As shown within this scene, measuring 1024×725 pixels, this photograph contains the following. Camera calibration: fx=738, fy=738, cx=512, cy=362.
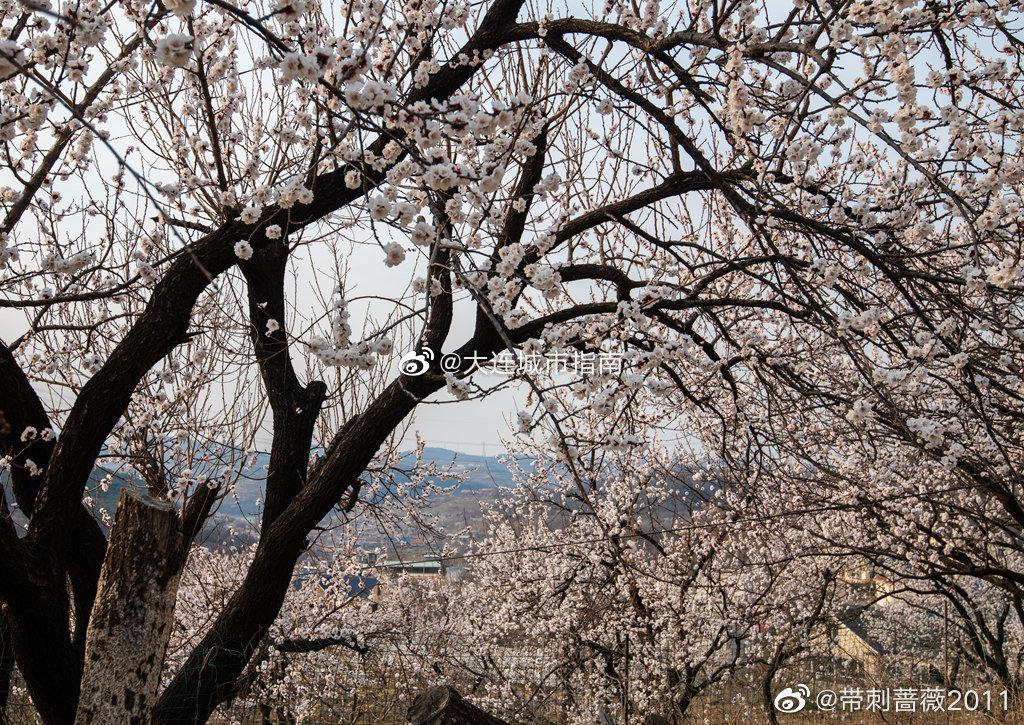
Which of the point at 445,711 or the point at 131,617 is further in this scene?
the point at 445,711

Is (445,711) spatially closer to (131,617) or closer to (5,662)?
(131,617)

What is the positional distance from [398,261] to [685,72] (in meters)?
1.72

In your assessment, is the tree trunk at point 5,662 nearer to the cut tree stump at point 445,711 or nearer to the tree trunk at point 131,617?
the tree trunk at point 131,617

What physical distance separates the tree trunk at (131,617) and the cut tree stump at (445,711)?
3.58 ft

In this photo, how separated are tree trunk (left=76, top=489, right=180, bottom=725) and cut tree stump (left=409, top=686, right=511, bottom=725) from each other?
Answer: 1.09m

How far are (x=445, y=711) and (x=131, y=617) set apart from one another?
52.1 inches

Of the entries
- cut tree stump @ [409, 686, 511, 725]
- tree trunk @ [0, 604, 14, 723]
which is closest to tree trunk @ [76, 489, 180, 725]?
cut tree stump @ [409, 686, 511, 725]

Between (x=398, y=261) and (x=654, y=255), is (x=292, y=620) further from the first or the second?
(x=398, y=261)

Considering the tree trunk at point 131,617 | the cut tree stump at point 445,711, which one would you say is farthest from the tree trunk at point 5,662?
the cut tree stump at point 445,711

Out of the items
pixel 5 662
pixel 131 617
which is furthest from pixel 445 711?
pixel 5 662

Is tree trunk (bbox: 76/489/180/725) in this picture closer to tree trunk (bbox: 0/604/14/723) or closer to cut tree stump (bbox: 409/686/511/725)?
cut tree stump (bbox: 409/686/511/725)

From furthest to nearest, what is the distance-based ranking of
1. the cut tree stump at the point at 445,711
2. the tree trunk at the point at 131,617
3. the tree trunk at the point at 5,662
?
the tree trunk at the point at 5,662
the cut tree stump at the point at 445,711
the tree trunk at the point at 131,617

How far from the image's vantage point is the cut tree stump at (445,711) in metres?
3.15

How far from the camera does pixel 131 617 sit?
2699mm
